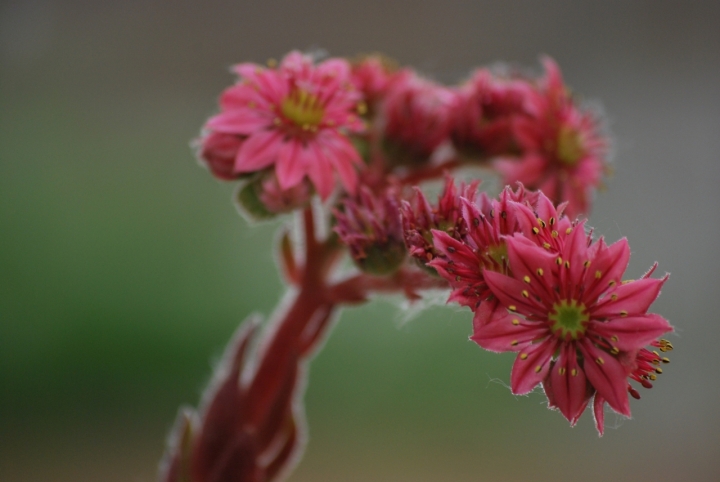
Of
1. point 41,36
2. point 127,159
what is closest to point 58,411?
point 127,159

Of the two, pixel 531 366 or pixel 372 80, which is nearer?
pixel 531 366

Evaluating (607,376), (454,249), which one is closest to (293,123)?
(454,249)

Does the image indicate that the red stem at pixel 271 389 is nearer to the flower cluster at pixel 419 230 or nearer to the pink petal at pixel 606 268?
the flower cluster at pixel 419 230

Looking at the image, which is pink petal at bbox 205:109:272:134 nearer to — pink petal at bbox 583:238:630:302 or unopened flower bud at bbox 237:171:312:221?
unopened flower bud at bbox 237:171:312:221

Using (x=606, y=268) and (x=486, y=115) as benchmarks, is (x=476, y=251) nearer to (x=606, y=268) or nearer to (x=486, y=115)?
(x=606, y=268)

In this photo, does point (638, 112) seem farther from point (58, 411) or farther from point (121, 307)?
point (58, 411)

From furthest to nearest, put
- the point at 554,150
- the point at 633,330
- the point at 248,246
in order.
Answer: the point at 248,246, the point at 554,150, the point at 633,330

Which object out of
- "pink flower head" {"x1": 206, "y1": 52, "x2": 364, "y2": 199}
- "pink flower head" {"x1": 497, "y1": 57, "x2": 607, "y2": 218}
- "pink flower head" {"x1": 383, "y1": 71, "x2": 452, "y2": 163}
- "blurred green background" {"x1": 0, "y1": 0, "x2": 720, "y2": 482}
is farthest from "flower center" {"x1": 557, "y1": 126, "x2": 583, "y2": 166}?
"blurred green background" {"x1": 0, "y1": 0, "x2": 720, "y2": 482}
